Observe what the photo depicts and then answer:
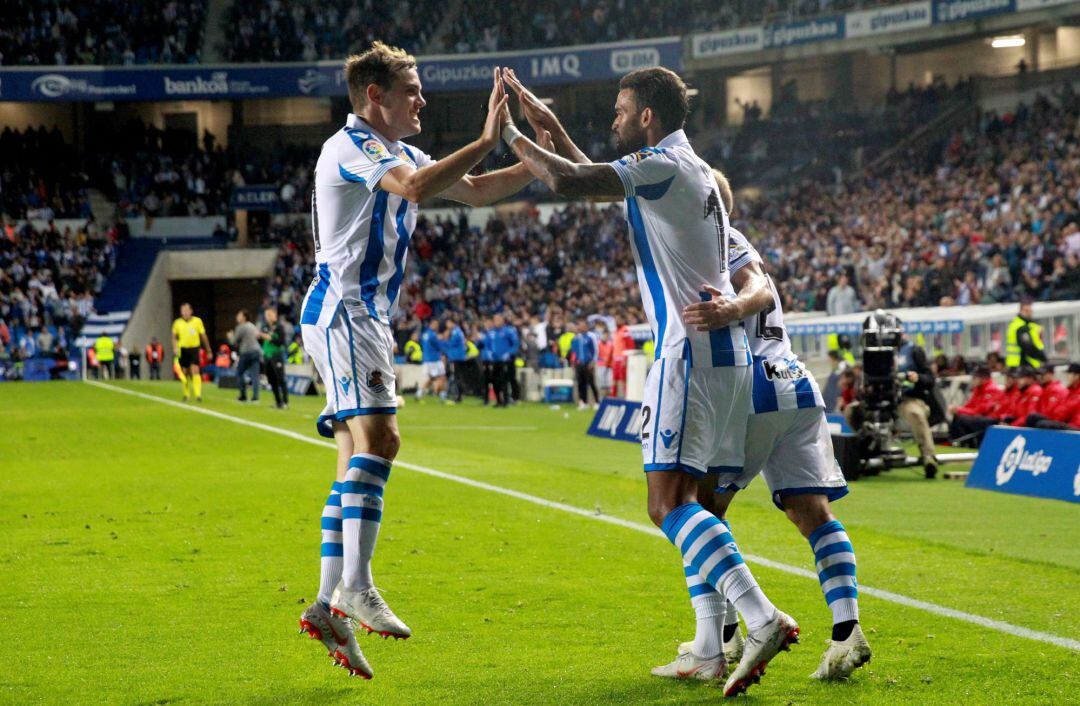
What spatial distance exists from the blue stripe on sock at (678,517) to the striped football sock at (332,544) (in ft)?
4.73

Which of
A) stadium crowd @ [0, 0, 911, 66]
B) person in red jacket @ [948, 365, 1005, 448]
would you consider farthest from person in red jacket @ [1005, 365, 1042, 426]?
stadium crowd @ [0, 0, 911, 66]

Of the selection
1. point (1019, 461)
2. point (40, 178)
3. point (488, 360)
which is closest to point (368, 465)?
point (1019, 461)

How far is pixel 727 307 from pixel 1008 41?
41754 millimetres

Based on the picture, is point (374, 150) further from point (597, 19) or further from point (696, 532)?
point (597, 19)

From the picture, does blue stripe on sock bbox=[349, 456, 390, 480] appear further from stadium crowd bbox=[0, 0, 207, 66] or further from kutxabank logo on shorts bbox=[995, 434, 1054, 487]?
stadium crowd bbox=[0, 0, 207, 66]

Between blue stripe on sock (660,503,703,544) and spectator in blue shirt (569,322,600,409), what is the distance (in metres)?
23.0

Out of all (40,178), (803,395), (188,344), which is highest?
(40,178)

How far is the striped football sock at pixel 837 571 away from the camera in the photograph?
18.3 ft

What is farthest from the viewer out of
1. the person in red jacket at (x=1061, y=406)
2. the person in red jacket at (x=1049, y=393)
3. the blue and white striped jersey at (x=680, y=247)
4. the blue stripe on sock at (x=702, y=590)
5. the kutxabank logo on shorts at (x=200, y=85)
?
the kutxabank logo on shorts at (x=200, y=85)

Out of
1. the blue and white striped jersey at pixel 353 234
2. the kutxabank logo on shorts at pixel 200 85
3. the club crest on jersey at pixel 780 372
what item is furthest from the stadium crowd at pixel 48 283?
the club crest on jersey at pixel 780 372

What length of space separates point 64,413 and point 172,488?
1339 cm

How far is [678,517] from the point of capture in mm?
5293

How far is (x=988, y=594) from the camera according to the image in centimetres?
773

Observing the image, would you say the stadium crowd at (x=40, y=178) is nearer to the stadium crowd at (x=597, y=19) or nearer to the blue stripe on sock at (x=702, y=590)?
the stadium crowd at (x=597, y=19)
